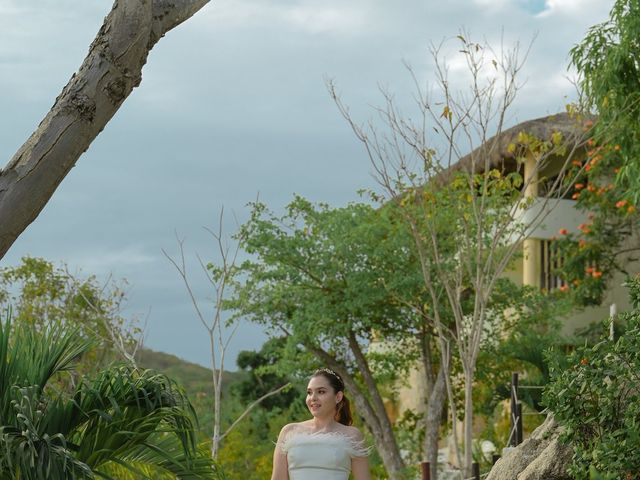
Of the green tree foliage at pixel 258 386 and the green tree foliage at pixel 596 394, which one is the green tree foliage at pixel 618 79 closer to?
the green tree foliage at pixel 596 394

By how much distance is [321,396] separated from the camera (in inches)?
206

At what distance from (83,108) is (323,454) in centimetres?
209

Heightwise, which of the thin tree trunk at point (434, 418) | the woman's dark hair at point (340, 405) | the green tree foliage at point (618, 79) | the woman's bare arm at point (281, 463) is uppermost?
the green tree foliage at point (618, 79)

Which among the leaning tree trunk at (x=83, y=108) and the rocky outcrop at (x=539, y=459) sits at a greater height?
the leaning tree trunk at (x=83, y=108)

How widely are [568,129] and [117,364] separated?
14576 millimetres

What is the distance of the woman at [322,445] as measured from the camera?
5.24 metres

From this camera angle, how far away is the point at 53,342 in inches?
224

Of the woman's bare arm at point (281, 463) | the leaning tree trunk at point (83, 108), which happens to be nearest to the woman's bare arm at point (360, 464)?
the woman's bare arm at point (281, 463)

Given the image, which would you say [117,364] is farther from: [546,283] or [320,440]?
[546,283]

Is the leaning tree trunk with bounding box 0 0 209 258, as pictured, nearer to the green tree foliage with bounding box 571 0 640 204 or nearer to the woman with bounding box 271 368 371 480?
the woman with bounding box 271 368 371 480

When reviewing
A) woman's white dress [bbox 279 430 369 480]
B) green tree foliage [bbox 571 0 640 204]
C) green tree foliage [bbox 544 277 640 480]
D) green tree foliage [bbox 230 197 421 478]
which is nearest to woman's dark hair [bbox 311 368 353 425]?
woman's white dress [bbox 279 430 369 480]

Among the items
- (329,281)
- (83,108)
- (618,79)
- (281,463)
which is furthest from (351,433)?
(329,281)

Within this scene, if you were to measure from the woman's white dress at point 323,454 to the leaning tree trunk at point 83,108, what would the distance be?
6.13 feet

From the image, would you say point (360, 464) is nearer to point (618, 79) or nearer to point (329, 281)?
point (618, 79)
